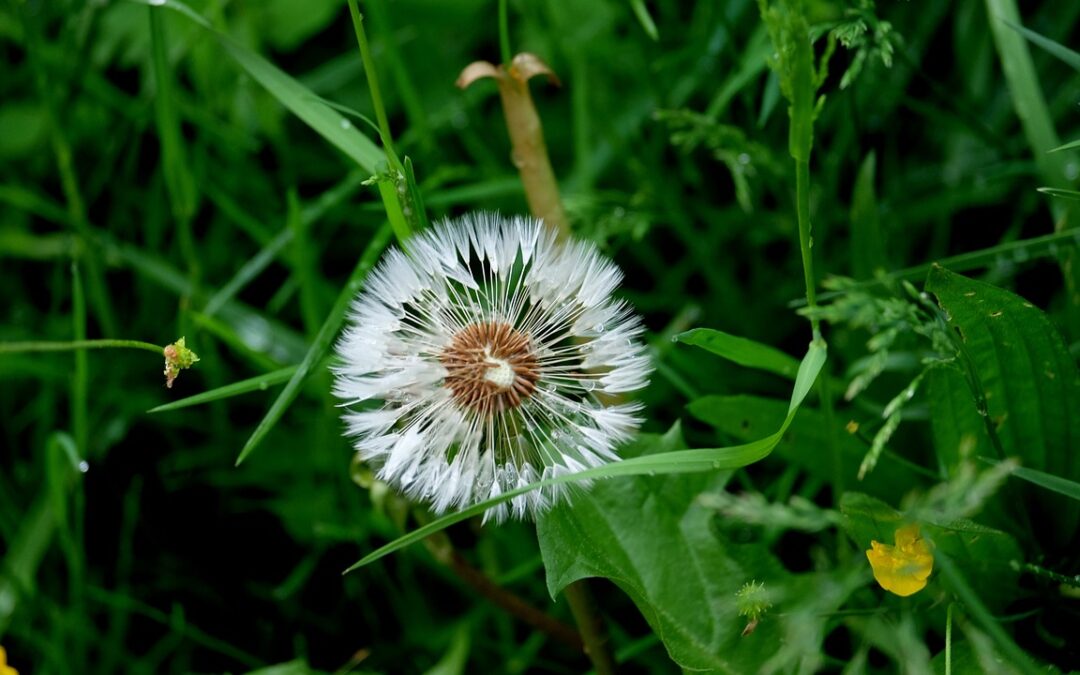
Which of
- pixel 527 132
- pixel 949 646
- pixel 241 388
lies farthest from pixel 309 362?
pixel 949 646

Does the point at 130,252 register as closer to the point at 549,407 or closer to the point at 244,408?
the point at 244,408

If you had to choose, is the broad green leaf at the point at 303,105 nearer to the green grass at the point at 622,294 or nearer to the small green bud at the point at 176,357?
the green grass at the point at 622,294

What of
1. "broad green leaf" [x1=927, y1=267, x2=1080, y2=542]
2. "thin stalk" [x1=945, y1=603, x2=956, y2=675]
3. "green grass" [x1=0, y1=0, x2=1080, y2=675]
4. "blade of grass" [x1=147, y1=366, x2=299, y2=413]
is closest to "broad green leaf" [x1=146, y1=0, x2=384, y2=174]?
"green grass" [x1=0, y1=0, x2=1080, y2=675]

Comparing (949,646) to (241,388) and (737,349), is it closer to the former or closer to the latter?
(737,349)

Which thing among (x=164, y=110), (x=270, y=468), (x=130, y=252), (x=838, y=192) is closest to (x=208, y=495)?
(x=270, y=468)

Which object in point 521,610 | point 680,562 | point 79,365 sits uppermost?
point 79,365

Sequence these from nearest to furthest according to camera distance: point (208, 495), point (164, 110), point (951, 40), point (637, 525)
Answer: point (637, 525)
point (164, 110)
point (208, 495)
point (951, 40)
